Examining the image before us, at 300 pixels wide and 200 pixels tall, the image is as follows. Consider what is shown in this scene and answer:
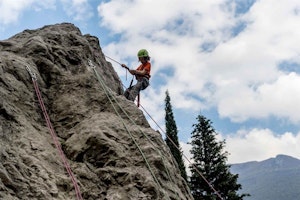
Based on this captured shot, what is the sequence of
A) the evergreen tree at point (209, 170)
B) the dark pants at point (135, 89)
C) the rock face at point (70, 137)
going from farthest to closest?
1. the evergreen tree at point (209, 170)
2. the dark pants at point (135, 89)
3. the rock face at point (70, 137)

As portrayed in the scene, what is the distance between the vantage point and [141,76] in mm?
12594

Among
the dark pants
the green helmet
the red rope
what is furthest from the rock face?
the green helmet

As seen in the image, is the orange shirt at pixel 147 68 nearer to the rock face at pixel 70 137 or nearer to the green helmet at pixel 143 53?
the green helmet at pixel 143 53

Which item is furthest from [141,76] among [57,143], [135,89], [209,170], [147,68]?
[209,170]

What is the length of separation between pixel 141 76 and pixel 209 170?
23167mm

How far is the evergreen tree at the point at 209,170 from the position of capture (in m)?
32.4

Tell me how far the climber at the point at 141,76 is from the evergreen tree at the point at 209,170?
20.8 metres

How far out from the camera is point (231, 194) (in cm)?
3127

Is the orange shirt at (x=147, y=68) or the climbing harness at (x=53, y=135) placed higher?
the orange shirt at (x=147, y=68)

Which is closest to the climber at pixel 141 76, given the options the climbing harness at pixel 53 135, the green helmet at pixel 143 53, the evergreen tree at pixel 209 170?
the green helmet at pixel 143 53

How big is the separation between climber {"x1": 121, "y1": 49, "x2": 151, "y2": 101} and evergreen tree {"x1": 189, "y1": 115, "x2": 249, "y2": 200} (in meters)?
20.8

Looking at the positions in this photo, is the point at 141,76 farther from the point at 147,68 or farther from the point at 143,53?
the point at 143,53

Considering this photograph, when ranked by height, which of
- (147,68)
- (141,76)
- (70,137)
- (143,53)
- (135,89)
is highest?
(143,53)

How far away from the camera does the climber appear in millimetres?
12414
